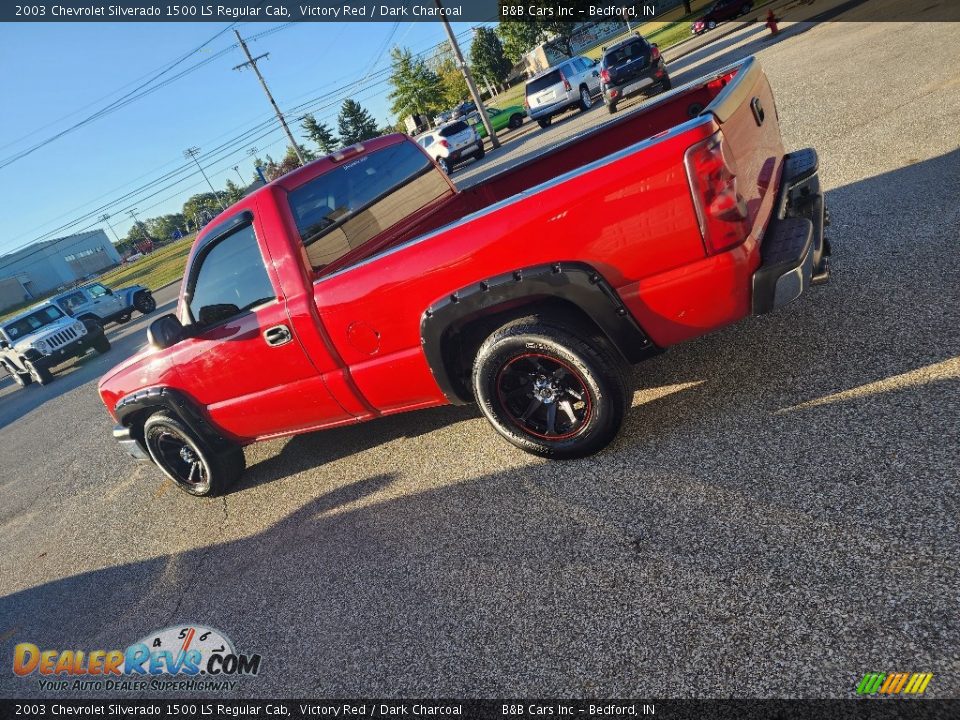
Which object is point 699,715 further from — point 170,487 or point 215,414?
point 170,487

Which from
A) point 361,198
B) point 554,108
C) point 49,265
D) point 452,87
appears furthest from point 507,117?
point 49,265

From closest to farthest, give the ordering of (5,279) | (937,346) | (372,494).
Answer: (937,346), (372,494), (5,279)

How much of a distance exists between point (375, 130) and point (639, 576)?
86090 mm

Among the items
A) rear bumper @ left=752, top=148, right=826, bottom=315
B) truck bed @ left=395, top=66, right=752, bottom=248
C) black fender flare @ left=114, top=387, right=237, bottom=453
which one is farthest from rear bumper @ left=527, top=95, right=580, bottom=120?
black fender flare @ left=114, top=387, right=237, bottom=453

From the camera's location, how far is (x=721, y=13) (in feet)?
106

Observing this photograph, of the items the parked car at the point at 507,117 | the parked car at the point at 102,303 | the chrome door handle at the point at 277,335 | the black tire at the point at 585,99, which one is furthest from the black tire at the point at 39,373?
the parked car at the point at 507,117

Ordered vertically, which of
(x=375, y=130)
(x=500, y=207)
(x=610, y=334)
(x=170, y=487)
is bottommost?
(x=170, y=487)

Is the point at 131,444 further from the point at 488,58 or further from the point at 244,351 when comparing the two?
the point at 488,58

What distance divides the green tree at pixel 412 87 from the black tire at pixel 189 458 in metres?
59.1

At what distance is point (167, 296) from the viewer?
1065 inches

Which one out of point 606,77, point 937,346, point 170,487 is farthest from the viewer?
point 606,77

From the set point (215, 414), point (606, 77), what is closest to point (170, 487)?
point (215, 414)

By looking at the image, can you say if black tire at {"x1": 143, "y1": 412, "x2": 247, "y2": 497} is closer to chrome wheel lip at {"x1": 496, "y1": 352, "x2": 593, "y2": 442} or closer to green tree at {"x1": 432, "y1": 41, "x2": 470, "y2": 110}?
chrome wheel lip at {"x1": 496, "y1": 352, "x2": 593, "y2": 442}

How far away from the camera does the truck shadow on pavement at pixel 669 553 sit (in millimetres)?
1908
